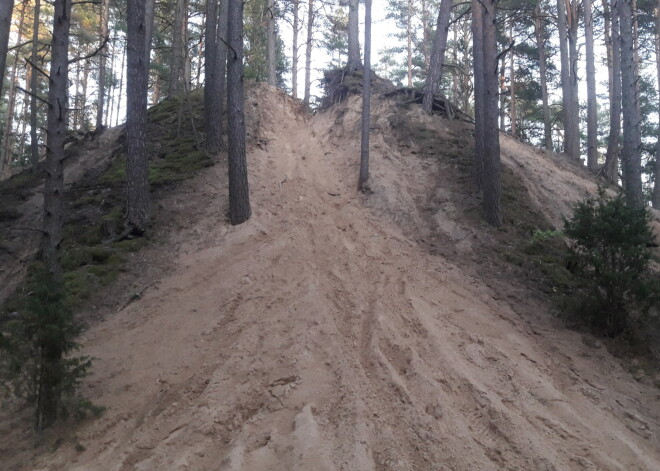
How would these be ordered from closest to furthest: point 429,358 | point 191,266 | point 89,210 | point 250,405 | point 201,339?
point 250,405
point 429,358
point 201,339
point 191,266
point 89,210

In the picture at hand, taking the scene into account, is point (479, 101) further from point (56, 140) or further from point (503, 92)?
point (503, 92)

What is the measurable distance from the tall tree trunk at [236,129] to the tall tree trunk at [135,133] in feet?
5.70

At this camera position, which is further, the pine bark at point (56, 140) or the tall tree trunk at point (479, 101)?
the tall tree trunk at point (479, 101)

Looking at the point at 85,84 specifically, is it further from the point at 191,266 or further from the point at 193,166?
the point at 191,266

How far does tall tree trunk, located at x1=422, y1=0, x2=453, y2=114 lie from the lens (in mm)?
15805

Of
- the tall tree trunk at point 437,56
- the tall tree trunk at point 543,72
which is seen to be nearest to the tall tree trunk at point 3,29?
the tall tree trunk at point 437,56

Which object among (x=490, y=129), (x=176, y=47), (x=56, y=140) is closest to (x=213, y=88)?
(x=176, y=47)

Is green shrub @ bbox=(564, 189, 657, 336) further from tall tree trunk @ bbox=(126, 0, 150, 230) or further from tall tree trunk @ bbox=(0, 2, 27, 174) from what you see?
tall tree trunk @ bbox=(0, 2, 27, 174)

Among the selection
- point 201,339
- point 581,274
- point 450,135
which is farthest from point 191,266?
point 450,135

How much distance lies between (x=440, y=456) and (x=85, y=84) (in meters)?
34.7

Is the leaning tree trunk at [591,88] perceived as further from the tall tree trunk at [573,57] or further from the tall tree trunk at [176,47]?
the tall tree trunk at [176,47]

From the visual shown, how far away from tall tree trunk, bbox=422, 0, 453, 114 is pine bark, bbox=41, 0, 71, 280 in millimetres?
11034

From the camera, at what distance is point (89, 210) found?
37.0ft

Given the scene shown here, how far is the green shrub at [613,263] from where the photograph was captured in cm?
698
